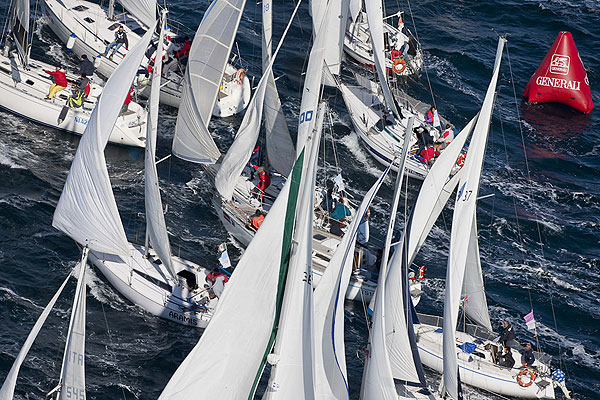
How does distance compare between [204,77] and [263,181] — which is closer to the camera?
[204,77]

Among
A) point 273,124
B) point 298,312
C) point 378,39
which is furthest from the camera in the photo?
point 378,39

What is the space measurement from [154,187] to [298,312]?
870 cm

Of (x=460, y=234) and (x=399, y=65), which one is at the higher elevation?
(x=399, y=65)

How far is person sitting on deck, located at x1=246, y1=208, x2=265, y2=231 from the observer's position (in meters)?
39.5

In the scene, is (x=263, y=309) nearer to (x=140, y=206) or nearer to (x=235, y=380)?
(x=235, y=380)

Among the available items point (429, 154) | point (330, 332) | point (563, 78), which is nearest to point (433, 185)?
point (330, 332)

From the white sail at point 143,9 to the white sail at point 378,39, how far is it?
10132 mm

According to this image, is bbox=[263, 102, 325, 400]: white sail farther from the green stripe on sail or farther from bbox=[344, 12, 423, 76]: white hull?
bbox=[344, 12, 423, 76]: white hull

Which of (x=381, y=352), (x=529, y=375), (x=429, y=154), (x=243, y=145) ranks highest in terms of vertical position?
(x=429, y=154)

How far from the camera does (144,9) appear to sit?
43.6 metres

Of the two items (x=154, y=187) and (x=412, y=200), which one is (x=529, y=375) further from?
(x=154, y=187)

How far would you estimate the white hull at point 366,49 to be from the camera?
53062 mm

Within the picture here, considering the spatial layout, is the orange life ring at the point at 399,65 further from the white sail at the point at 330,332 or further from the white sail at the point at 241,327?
the white sail at the point at 241,327

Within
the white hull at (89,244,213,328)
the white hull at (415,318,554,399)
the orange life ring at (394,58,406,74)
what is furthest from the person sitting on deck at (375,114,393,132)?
the white hull at (89,244,213,328)
